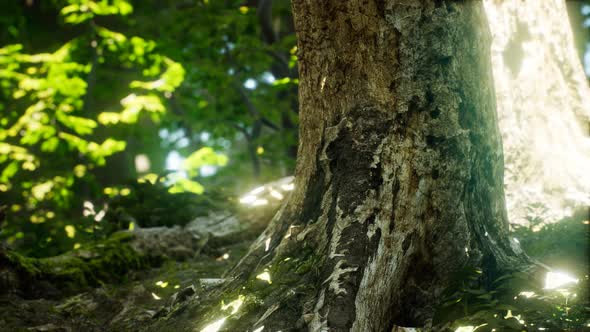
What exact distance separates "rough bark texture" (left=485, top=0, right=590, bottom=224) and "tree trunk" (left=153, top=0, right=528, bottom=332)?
1.18 meters

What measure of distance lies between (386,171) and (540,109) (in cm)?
223

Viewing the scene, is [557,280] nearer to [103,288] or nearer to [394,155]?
[394,155]

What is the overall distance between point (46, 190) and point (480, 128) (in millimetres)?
6449

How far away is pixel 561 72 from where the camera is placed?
4.21 m

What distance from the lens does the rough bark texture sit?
3846 mm

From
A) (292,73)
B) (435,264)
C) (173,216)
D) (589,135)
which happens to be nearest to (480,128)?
(435,264)

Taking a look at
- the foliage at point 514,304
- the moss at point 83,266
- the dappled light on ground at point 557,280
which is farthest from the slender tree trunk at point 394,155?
the moss at point 83,266

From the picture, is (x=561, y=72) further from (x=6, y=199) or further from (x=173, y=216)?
A: (x=6, y=199)

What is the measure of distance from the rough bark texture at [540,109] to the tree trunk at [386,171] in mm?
1184

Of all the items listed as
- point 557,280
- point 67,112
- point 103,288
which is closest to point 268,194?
point 103,288

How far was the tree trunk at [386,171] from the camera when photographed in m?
2.50

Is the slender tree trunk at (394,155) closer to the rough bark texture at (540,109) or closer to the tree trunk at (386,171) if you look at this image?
the tree trunk at (386,171)

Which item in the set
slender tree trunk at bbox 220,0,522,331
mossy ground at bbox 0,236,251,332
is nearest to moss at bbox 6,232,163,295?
mossy ground at bbox 0,236,251,332

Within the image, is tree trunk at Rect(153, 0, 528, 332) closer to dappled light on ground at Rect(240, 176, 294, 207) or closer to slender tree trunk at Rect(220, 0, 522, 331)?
slender tree trunk at Rect(220, 0, 522, 331)
